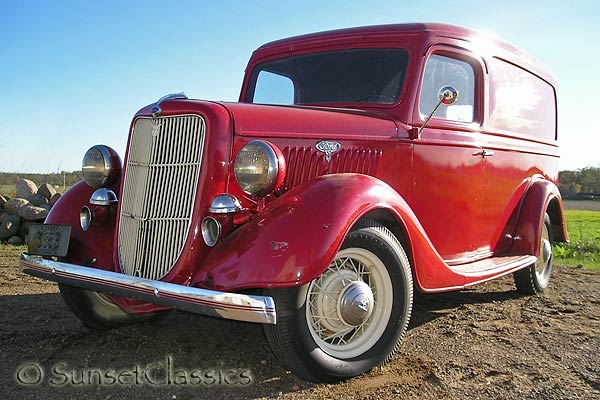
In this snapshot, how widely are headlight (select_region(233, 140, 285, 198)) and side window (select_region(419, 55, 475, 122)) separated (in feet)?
4.98

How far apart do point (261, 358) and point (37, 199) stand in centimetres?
710

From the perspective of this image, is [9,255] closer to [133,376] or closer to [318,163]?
[133,376]

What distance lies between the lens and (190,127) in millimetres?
2992

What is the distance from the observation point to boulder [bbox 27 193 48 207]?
8812 mm

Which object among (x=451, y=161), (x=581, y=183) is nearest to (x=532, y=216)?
(x=451, y=161)

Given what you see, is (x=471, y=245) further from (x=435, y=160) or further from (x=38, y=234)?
(x=38, y=234)

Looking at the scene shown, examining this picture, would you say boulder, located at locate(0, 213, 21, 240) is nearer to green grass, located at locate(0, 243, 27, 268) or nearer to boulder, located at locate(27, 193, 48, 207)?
green grass, located at locate(0, 243, 27, 268)

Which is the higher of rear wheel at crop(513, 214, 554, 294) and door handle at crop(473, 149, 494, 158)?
door handle at crop(473, 149, 494, 158)

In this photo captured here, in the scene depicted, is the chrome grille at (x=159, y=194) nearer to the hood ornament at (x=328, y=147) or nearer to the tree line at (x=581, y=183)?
the hood ornament at (x=328, y=147)

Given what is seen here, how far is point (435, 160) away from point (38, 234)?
2.72m

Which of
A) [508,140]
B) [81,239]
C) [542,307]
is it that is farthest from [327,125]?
[542,307]

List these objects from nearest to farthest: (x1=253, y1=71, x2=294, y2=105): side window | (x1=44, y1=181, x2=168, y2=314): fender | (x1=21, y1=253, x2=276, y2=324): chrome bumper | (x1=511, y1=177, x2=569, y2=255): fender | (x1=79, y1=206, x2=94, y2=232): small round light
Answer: (x1=21, y1=253, x2=276, y2=324): chrome bumper → (x1=44, y1=181, x2=168, y2=314): fender → (x1=79, y1=206, x2=94, y2=232): small round light → (x1=253, y1=71, x2=294, y2=105): side window → (x1=511, y1=177, x2=569, y2=255): fender

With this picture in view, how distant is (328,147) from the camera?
3297mm

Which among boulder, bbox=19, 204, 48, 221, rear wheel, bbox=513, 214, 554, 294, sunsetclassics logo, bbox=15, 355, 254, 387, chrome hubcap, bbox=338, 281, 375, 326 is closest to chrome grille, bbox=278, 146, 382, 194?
chrome hubcap, bbox=338, 281, 375, 326
